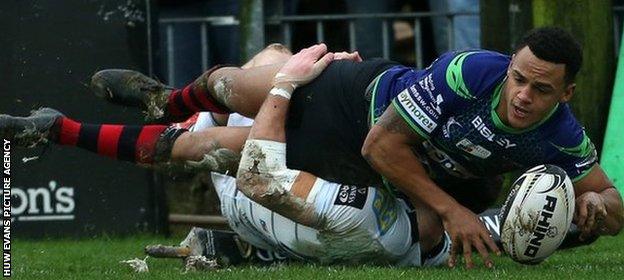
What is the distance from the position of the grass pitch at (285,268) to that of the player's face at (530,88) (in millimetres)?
655

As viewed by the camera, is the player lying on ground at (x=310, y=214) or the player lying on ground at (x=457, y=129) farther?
the player lying on ground at (x=310, y=214)

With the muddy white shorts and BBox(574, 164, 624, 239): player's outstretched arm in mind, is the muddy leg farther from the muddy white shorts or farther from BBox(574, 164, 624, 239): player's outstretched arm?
BBox(574, 164, 624, 239): player's outstretched arm

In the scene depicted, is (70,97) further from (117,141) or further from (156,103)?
(117,141)

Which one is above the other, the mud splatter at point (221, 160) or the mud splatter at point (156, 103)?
the mud splatter at point (156, 103)

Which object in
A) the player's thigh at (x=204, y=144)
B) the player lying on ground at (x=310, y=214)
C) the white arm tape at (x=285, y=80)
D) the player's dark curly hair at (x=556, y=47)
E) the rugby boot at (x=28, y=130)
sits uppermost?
the player's dark curly hair at (x=556, y=47)

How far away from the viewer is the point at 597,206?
7809mm

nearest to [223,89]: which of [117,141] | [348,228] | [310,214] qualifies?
[117,141]

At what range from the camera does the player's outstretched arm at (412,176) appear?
25.4 ft

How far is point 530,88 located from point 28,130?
233 centimetres

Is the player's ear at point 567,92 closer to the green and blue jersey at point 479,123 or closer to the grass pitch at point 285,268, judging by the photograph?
the green and blue jersey at point 479,123

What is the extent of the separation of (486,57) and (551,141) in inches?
17.7

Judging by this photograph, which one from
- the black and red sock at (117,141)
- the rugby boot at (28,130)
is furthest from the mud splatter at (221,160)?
the rugby boot at (28,130)

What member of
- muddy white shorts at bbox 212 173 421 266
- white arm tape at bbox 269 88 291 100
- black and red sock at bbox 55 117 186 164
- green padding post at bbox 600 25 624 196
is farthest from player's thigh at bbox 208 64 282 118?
green padding post at bbox 600 25 624 196

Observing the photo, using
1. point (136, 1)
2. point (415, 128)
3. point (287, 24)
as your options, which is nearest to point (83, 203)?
point (136, 1)
